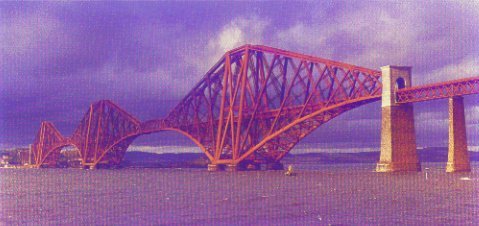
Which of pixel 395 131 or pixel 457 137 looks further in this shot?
pixel 395 131

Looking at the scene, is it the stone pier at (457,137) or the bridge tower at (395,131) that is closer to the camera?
the stone pier at (457,137)

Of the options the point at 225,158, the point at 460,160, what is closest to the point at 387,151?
the point at 460,160

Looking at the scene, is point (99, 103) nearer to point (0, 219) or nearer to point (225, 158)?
point (225, 158)

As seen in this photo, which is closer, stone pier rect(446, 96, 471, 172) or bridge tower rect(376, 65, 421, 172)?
stone pier rect(446, 96, 471, 172)

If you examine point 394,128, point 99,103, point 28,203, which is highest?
point 99,103
